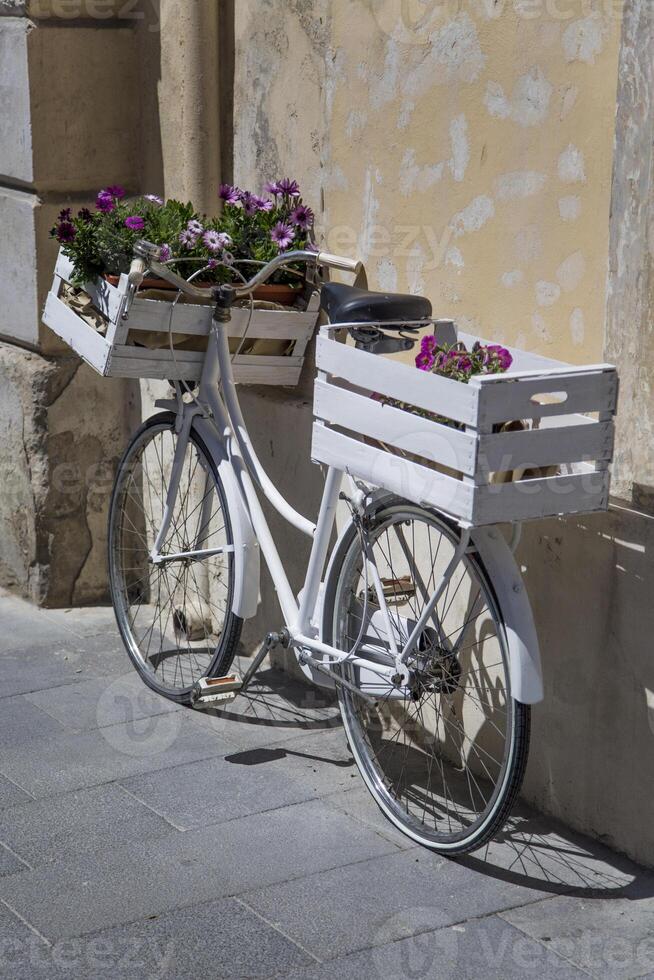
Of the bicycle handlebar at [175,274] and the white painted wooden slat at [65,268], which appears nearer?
the bicycle handlebar at [175,274]

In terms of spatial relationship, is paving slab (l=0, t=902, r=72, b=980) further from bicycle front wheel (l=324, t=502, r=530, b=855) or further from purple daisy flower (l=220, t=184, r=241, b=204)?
purple daisy flower (l=220, t=184, r=241, b=204)

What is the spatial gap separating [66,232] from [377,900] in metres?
2.18

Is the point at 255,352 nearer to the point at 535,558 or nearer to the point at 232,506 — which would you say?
the point at 232,506

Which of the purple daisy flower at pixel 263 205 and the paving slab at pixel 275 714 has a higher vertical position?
the purple daisy flower at pixel 263 205

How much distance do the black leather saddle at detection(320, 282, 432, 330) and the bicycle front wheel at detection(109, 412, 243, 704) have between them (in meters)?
0.87

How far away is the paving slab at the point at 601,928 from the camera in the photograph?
9.36ft

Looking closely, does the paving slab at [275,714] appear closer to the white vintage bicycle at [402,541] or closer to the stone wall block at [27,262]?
the white vintage bicycle at [402,541]

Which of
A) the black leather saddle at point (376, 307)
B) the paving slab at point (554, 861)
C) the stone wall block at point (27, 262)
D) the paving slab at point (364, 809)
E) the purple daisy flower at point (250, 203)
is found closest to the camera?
the paving slab at point (554, 861)

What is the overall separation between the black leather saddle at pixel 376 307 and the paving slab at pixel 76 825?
1.41 meters

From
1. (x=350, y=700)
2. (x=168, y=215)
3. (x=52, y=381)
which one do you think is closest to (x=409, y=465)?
(x=350, y=700)

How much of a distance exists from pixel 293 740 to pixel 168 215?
1.65 metres

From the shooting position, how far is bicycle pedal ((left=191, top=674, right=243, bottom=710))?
4.02 m

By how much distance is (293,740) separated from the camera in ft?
13.2

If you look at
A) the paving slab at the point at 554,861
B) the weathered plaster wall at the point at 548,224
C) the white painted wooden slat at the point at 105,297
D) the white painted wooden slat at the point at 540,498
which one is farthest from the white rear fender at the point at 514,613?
the white painted wooden slat at the point at 105,297
